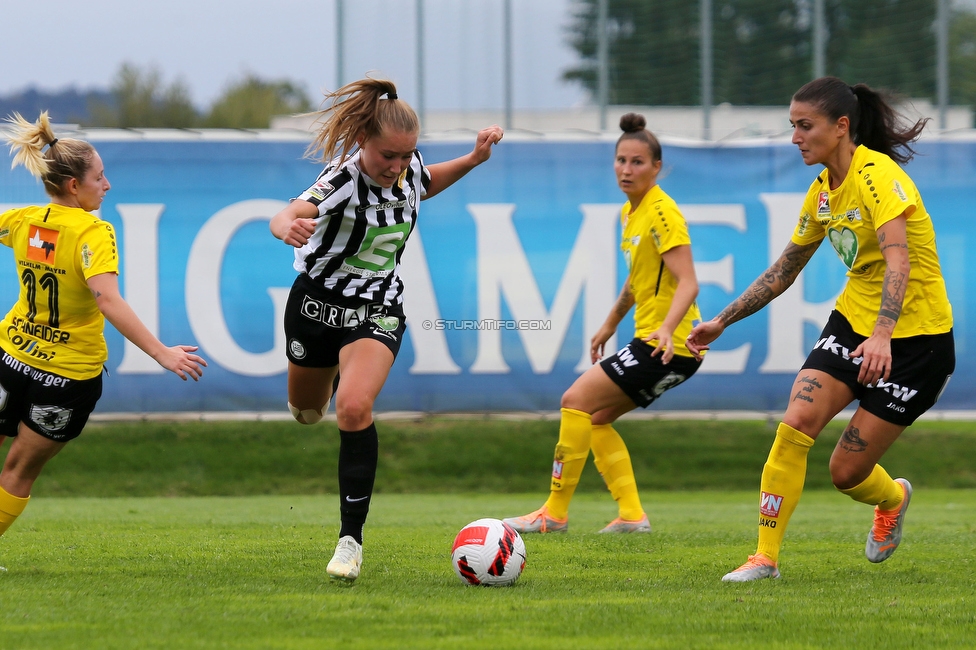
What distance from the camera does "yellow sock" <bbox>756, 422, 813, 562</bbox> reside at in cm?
521

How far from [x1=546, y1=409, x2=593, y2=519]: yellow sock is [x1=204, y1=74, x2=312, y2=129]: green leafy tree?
160 ft

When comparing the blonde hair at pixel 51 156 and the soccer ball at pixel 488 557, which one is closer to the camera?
the soccer ball at pixel 488 557

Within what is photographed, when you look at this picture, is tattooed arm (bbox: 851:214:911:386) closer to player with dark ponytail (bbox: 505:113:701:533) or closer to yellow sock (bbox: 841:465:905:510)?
yellow sock (bbox: 841:465:905:510)

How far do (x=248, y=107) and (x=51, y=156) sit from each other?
54739 mm

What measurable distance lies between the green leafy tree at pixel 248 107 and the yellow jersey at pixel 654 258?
48.6 metres

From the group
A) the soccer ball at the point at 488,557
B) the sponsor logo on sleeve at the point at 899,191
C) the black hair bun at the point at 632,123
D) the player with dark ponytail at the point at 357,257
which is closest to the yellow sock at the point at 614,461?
the black hair bun at the point at 632,123

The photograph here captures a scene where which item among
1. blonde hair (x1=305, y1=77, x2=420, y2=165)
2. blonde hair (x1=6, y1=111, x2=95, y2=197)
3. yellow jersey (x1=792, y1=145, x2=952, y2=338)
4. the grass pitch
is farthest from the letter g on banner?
yellow jersey (x1=792, y1=145, x2=952, y2=338)

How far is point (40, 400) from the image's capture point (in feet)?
16.7

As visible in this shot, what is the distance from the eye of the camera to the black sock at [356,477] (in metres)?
4.98

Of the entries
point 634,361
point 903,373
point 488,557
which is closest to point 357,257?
point 488,557

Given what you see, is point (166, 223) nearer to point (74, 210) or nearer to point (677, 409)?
point (677, 409)

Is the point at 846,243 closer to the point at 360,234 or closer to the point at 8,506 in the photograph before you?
the point at 360,234

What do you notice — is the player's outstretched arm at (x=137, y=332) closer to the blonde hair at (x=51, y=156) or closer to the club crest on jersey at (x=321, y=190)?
the blonde hair at (x=51, y=156)

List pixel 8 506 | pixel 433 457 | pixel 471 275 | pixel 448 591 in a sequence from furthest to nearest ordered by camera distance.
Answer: pixel 433 457, pixel 471 275, pixel 8 506, pixel 448 591
